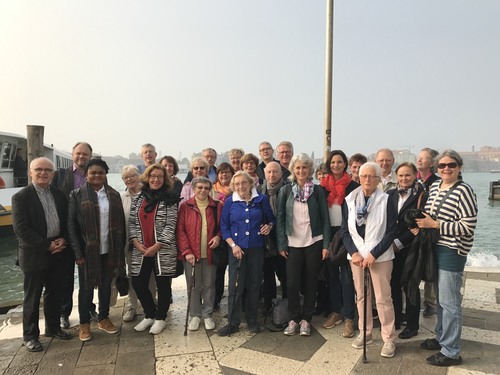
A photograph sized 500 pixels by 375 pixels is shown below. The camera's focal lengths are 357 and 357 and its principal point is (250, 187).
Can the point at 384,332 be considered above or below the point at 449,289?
below

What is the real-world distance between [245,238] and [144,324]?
1.68 m

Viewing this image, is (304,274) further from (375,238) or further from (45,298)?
(45,298)

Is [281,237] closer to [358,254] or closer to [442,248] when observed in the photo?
[358,254]

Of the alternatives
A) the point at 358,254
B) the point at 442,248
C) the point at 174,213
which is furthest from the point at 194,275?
the point at 442,248

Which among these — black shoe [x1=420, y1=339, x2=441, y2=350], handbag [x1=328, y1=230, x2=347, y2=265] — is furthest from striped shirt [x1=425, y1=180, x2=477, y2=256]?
black shoe [x1=420, y1=339, x2=441, y2=350]

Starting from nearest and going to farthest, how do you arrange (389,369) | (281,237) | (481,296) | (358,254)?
(389,369) → (358,254) → (281,237) → (481,296)

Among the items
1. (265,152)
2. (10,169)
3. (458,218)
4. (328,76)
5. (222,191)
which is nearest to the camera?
(458,218)

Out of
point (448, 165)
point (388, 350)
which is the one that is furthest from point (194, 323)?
point (448, 165)

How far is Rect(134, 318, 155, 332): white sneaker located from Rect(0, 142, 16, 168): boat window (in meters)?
15.6

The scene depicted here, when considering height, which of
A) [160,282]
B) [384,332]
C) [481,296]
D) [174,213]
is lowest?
[481,296]

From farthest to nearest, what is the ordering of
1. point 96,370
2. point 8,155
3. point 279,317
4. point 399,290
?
point 8,155, point 279,317, point 399,290, point 96,370

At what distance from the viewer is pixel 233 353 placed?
12.4ft

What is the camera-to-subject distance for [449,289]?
340 cm

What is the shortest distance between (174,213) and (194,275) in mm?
799
